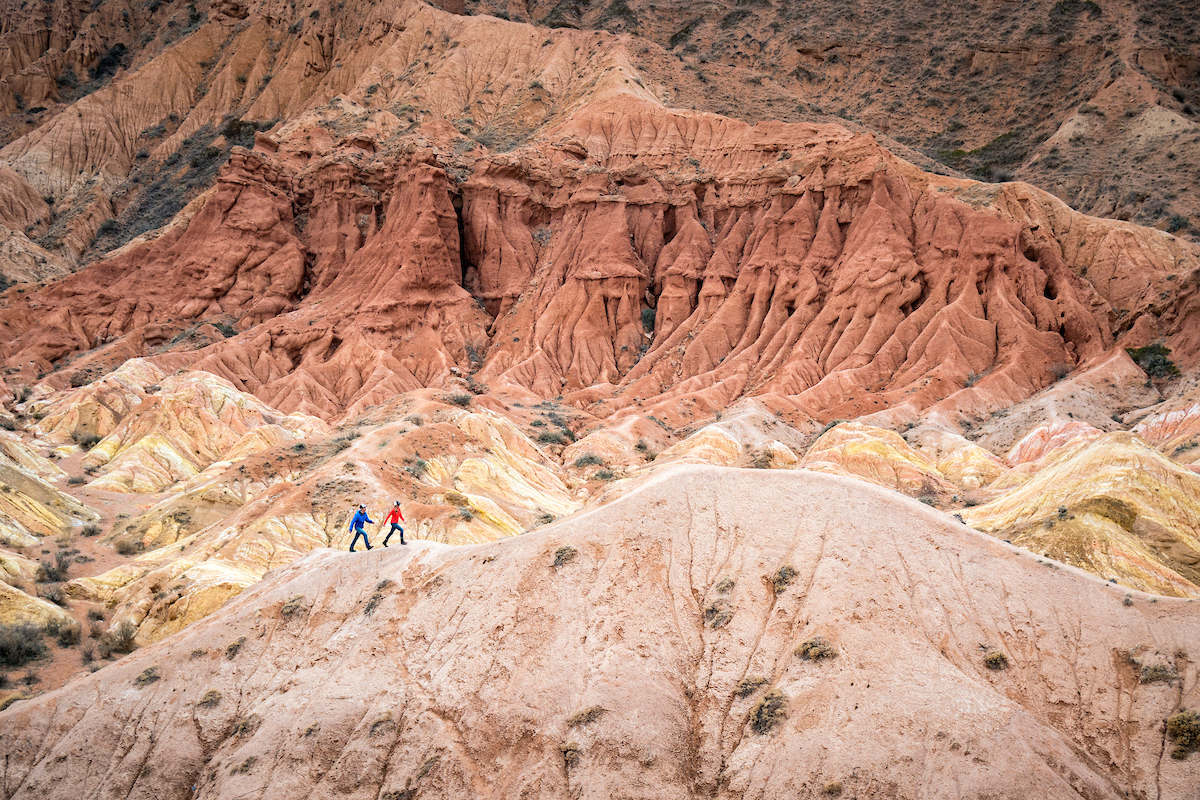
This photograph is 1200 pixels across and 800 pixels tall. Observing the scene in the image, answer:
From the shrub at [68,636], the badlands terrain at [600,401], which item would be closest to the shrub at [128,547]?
the badlands terrain at [600,401]

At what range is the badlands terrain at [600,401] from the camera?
15.0 m

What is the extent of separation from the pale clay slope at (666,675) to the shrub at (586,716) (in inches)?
4.1

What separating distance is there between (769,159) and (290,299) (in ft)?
158

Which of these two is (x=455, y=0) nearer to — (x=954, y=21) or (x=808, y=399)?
(x=954, y=21)

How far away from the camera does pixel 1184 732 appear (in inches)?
503

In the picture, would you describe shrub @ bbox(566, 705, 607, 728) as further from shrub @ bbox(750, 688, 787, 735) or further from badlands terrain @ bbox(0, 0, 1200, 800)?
shrub @ bbox(750, 688, 787, 735)

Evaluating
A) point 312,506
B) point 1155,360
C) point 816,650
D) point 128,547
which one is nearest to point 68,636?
point 312,506

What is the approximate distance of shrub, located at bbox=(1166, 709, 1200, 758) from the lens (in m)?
12.6

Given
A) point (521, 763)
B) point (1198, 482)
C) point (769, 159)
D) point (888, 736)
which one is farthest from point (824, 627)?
point (769, 159)

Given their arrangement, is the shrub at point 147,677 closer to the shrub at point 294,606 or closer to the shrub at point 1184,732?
the shrub at point 294,606

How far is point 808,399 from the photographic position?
5738cm

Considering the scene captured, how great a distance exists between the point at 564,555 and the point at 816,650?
18.8 feet

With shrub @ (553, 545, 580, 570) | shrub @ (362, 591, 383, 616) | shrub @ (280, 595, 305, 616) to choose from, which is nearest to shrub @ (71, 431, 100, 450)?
shrub @ (280, 595, 305, 616)

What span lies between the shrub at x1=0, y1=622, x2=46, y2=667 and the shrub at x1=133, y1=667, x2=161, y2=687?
7.28 m
